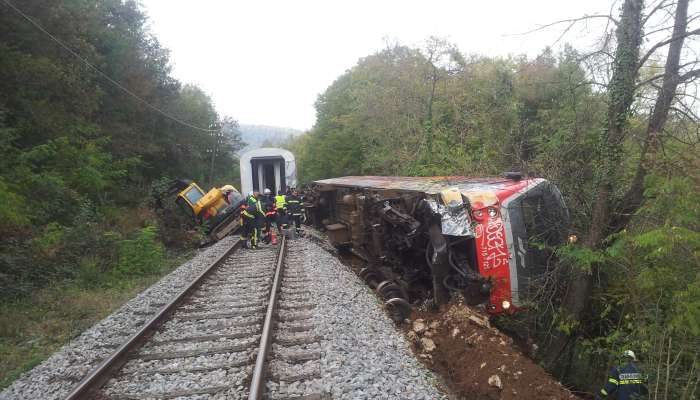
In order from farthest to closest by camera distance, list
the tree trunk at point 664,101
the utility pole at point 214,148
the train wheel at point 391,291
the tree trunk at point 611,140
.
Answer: the utility pole at point 214,148 → the train wheel at point 391,291 → the tree trunk at point 611,140 → the tree trunk at point 664,101

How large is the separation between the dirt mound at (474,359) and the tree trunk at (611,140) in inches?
41.0

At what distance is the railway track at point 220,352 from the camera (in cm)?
391

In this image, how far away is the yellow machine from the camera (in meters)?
15.5

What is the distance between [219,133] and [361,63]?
49.0 ft

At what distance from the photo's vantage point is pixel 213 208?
53.9ft

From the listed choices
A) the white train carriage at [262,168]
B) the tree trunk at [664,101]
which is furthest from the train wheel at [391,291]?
the white train carriage at [262,168]

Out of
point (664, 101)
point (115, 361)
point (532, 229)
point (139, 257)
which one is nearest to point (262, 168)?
point (139, 257)

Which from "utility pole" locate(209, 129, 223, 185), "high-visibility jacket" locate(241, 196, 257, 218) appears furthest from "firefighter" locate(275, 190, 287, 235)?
"utility pole" locate(209, 129, 223, 185)

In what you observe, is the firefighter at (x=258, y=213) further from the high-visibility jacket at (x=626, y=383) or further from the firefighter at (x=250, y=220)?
the high-visibility jacket at (x=626, y=383)

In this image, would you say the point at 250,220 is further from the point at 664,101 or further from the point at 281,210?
the point at 664,101

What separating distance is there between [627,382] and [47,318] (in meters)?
7.63

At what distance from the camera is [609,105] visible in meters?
5.28

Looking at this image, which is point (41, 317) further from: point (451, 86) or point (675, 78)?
point (451, 86)

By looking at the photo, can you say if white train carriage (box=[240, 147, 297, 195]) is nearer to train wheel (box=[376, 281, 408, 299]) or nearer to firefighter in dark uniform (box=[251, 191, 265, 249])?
firefighter in dark uniform (box=[251, 191, 265, 249])
